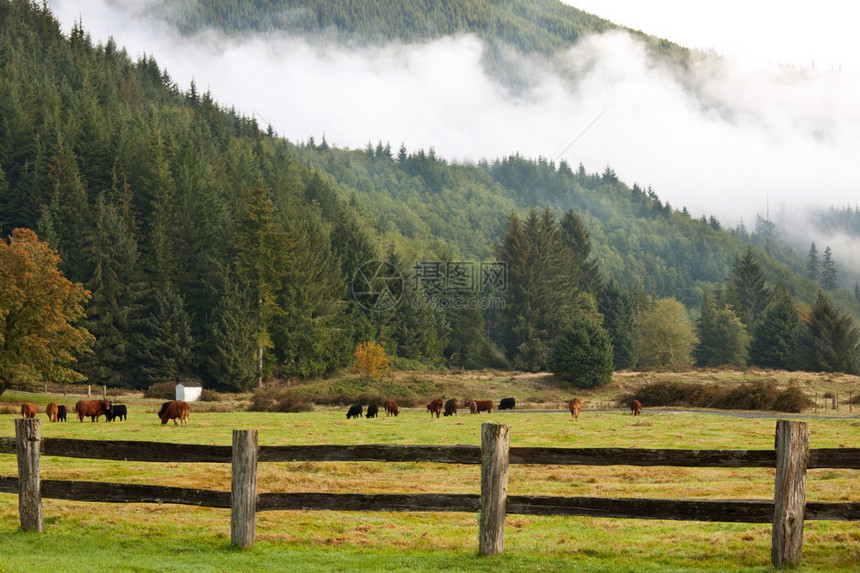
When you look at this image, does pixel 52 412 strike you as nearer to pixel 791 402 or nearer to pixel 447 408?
pixel 447 408

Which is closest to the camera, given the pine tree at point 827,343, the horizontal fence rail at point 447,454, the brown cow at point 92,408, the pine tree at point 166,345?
the horizontal fence rail at point 447,454

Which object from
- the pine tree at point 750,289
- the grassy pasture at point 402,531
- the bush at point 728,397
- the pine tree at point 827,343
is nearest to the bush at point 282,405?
the bush at point 728,397

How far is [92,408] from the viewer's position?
135 feet

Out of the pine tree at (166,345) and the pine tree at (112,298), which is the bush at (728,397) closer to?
the pine tree at (166,345)

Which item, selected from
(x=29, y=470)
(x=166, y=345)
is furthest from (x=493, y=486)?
(x=166, y=345)

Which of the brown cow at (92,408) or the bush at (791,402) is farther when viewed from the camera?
the bush at (791,402)

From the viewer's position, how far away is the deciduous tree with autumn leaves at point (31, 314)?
56.6m

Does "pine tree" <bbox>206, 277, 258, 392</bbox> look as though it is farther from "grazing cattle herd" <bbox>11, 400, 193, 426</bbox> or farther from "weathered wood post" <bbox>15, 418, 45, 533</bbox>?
"weathered wood post" <bbox>15, 418, 45, 533</bbox>

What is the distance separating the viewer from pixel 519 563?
975 centimetres

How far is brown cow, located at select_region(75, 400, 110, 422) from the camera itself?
40.5 meters

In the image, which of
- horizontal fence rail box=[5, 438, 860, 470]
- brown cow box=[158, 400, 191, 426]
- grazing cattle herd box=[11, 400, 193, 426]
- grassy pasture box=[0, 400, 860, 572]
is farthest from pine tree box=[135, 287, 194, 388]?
horizontal fence rail box=[5, 438, 860, 470]

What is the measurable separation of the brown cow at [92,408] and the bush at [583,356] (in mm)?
59080

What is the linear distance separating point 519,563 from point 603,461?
1.75m

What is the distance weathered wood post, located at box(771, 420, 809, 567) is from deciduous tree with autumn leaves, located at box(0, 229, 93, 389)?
58552 millimetres
